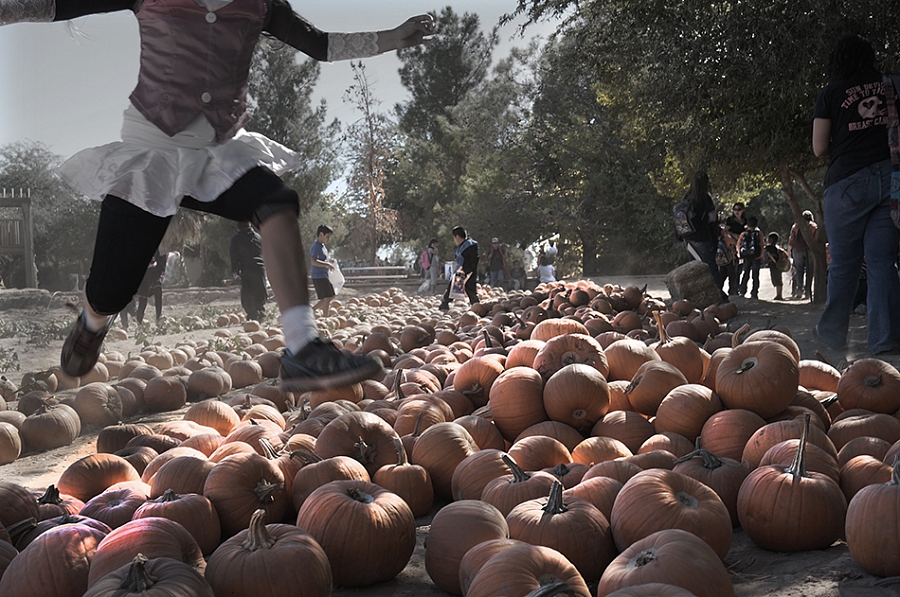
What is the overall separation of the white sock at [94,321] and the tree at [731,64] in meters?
8.00

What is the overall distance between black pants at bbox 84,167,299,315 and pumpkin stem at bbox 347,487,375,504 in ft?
3.23

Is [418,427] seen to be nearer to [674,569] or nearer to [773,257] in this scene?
[674,569]

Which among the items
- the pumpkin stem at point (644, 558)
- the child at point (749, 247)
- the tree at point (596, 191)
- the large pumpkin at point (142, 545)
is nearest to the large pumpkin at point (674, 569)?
the pumpkin stem at point (644, 558)

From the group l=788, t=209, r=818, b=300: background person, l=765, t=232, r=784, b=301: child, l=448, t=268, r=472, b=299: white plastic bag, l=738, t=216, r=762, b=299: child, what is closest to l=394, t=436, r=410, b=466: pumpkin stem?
l=448, t=268, r=472, b=299: white plastic bag

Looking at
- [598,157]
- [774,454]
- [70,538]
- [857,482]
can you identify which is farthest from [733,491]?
[598,157]

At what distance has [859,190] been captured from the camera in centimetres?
538

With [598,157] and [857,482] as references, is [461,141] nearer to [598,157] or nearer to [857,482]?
[598,157]

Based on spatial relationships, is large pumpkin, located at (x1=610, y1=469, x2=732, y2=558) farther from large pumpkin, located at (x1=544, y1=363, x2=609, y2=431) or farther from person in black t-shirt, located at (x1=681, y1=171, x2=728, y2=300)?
person in black t-shirt, located at (x1=681, y1=171, x2=728, y2=300)

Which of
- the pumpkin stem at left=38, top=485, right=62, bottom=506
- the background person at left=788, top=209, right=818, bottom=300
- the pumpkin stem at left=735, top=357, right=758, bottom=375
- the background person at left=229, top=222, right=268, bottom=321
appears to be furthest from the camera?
the background person at left=788, top=209, right=818, bottom=300

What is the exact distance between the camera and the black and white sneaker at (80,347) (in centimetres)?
324

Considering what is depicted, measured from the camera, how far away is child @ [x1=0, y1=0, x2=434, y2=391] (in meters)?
2.69

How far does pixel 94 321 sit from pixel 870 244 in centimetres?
501

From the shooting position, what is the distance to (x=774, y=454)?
2709 mm

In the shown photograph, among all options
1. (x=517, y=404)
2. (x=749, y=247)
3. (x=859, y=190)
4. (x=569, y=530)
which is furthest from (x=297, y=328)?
(x=749, y=247)
